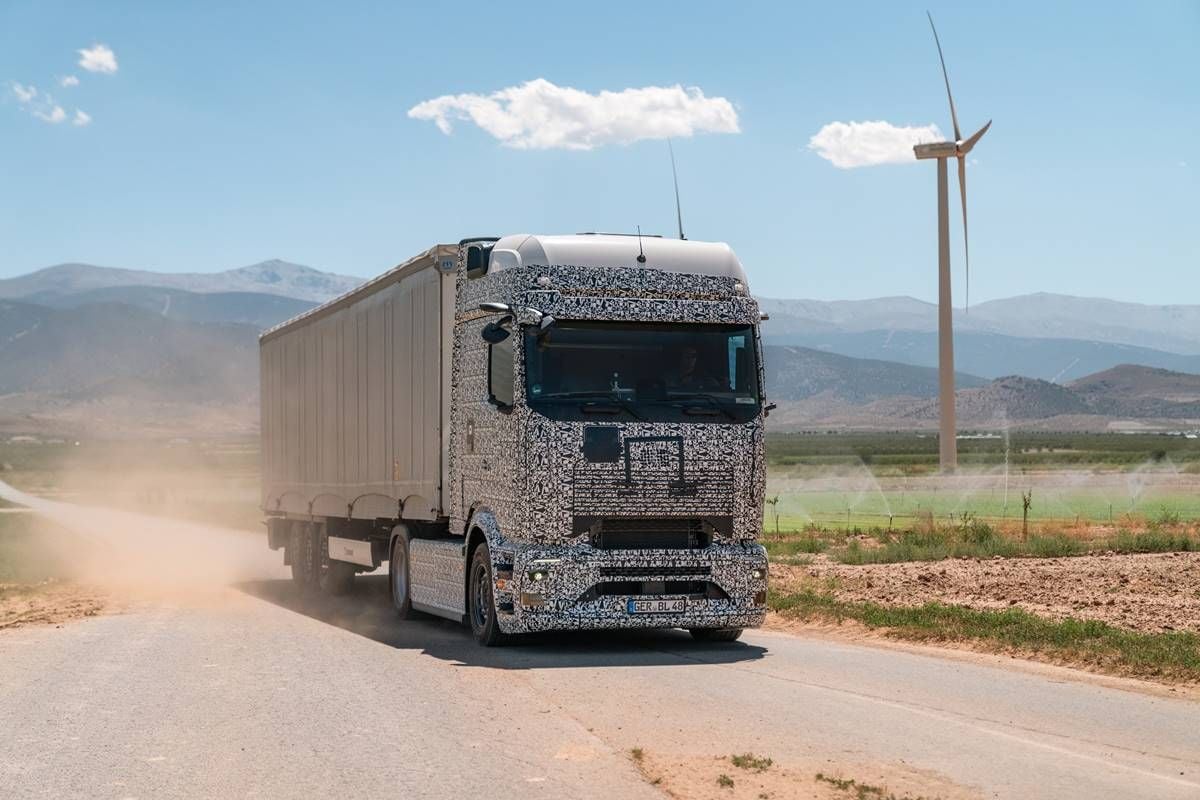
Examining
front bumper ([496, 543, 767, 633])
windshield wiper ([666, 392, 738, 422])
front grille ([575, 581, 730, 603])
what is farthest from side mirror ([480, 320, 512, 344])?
front grille ([575, 581, 730, 603])

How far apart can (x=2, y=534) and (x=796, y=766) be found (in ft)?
169

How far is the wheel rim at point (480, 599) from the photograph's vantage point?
15.9 metres

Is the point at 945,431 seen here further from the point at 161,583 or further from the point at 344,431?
the point at 344,431

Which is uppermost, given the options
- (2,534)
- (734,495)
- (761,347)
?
(761,347)

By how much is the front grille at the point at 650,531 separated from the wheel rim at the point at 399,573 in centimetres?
457

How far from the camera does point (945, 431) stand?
5897cm

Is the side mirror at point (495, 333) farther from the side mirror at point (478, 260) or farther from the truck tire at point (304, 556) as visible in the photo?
the truck tire at point (304, 556)

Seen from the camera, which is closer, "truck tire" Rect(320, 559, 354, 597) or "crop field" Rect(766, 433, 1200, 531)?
"truck tire" Rect(320, 559, 354, 597)

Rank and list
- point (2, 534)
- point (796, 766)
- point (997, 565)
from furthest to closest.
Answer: point (2, 534), point (997, 565), point (796, 766)

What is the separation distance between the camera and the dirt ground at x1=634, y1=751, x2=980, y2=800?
28.1 feet

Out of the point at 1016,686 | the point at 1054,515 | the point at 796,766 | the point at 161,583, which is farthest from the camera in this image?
the point at 1054,515

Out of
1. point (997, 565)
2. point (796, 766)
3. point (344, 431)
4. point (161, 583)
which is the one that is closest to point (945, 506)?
point (997, 565)

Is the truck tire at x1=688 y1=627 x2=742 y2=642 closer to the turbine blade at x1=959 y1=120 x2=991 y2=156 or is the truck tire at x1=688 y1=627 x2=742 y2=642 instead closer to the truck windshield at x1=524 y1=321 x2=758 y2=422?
the truck windshield at x1=524 y1=321 x2=758 y2=422

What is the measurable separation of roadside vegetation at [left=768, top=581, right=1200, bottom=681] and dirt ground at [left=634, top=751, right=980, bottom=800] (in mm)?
5501
